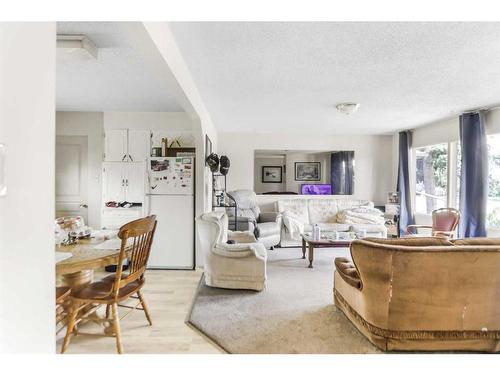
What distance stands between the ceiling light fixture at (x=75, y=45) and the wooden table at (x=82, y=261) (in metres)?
1.47

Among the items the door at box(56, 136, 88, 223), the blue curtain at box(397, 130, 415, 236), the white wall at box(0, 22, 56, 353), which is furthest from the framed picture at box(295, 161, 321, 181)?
the white wall at box(0, 22, 56, 353)

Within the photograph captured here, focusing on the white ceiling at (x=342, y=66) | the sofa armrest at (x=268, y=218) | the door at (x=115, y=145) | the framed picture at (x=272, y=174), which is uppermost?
the white ceiling at (x=342, y=66)

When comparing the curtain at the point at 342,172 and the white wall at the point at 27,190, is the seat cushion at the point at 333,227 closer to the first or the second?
the curtain at the point at 342,172

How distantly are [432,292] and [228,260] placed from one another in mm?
2002

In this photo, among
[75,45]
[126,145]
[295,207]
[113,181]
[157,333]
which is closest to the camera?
[75,45]

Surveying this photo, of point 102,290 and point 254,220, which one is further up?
point 254,220

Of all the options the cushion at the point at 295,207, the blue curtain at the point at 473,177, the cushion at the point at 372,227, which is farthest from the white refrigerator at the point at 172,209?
the blue curtain at the point at 473,177

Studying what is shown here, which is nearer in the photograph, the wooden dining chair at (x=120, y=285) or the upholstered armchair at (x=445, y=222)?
the wooden dining chair at (x=120, y=285)

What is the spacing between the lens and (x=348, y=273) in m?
2.52

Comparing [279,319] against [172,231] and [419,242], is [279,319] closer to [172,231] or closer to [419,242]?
[419,242]

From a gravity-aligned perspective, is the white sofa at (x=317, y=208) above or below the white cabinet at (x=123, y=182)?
below

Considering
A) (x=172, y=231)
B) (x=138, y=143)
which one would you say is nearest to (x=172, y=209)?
(x=172, y=231)

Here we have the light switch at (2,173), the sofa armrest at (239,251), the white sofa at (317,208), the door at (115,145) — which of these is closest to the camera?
the light switch at (2,173)

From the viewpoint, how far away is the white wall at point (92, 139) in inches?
174
